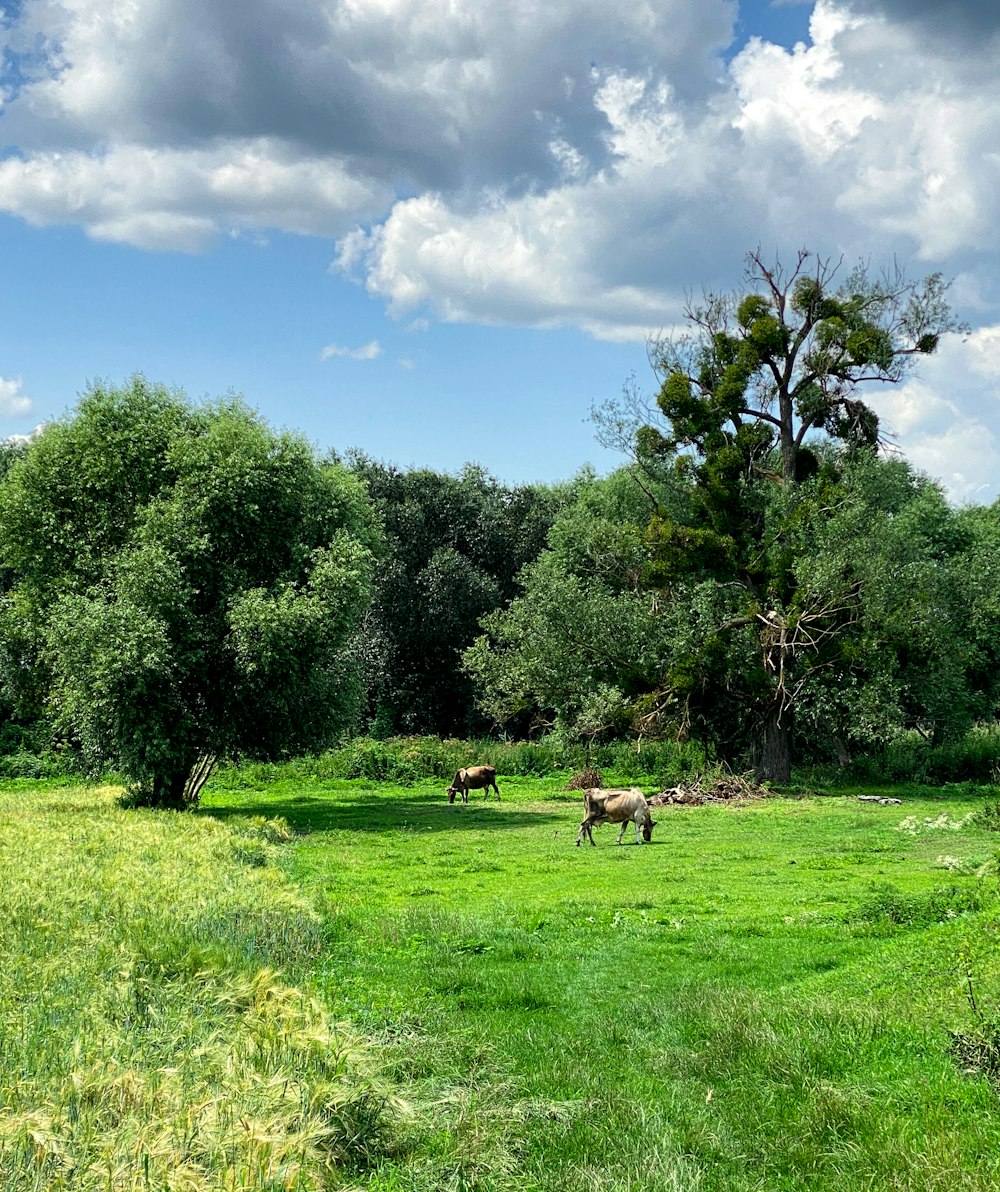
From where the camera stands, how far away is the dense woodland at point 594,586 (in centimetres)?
2934

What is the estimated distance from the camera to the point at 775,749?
4003cm

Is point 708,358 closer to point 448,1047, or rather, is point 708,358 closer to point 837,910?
point 837,910

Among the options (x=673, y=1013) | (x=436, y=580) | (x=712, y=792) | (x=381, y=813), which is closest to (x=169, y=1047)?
(x=673, y=1013)

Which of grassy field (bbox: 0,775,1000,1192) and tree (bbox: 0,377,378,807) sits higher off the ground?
tree (bbox: 0,377,378,807)

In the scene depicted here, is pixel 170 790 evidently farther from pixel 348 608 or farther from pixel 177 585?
pixel 348 608

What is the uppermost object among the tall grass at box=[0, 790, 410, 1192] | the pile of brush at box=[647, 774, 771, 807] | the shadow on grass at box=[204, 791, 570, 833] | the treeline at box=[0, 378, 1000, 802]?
the treeline at box=[0, 378, 1000, 802]

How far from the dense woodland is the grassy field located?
37.4 feet

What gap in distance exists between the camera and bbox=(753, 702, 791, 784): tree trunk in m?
39.7

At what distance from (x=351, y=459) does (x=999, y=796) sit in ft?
139

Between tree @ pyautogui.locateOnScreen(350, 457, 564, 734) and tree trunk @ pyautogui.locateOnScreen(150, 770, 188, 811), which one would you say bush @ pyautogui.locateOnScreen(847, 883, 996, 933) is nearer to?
tree trunk @ pyautogui.locateOnScreen(150, 770, 188, 811)

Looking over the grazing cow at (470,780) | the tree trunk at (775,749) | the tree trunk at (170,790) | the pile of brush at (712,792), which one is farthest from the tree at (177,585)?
the tree trunk at (775,749)

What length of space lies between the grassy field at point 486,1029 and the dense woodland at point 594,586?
37.4 ft

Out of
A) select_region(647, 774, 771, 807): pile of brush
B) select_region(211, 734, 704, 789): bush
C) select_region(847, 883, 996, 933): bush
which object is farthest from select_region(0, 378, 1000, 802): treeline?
select_region(847, 883, 996, 933): bush

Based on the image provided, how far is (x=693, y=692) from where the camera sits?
3994cm
